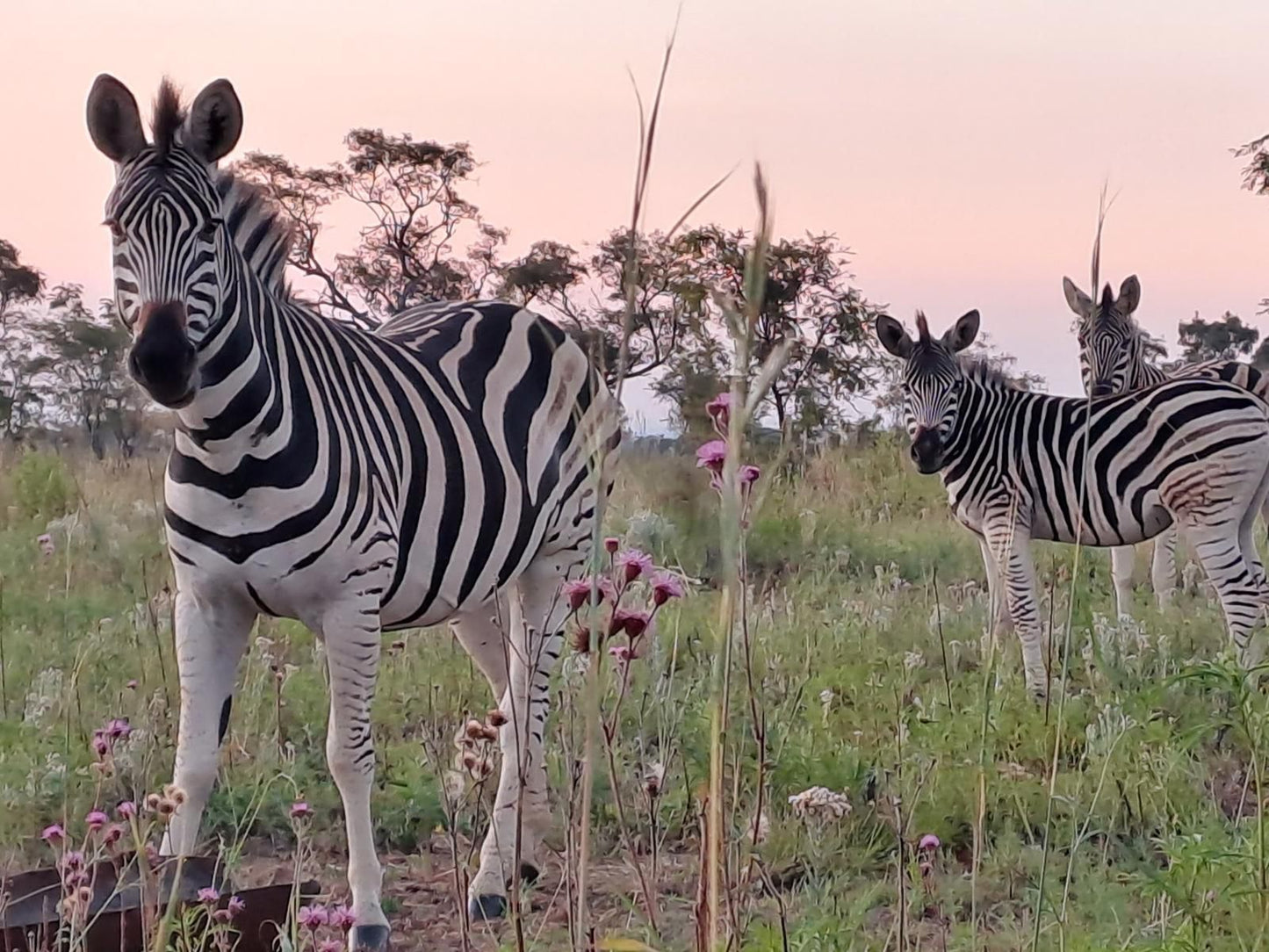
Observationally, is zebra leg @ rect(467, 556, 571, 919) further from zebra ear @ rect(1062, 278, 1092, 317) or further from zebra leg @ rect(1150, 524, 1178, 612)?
zebra ear @ rect(1062, 278, 1092, 317)

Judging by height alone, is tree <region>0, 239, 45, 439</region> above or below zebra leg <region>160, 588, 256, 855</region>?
above

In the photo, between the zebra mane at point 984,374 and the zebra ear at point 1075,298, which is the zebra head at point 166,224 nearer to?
the zebra mane at point 984,374

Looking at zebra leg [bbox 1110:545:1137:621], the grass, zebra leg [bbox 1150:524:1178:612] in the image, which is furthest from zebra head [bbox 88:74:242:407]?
zebra leg [bbox 1150:524:1178:612]

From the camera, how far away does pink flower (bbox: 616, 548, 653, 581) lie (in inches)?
66.9

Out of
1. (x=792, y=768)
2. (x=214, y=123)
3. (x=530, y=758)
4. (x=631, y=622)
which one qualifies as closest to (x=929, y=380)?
(x=792, y=768)

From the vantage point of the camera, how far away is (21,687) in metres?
4.88

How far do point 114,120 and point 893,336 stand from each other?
468 cm

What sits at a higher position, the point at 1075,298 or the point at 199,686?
the point at 1075,298

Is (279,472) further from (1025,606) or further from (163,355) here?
(1025,606)

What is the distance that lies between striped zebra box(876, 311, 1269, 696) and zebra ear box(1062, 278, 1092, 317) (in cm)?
195

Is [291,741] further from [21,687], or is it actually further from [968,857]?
[968,857]

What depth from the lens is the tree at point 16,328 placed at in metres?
20.0

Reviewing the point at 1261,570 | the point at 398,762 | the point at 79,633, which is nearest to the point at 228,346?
the point at 398,762

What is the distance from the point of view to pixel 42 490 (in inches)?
342
